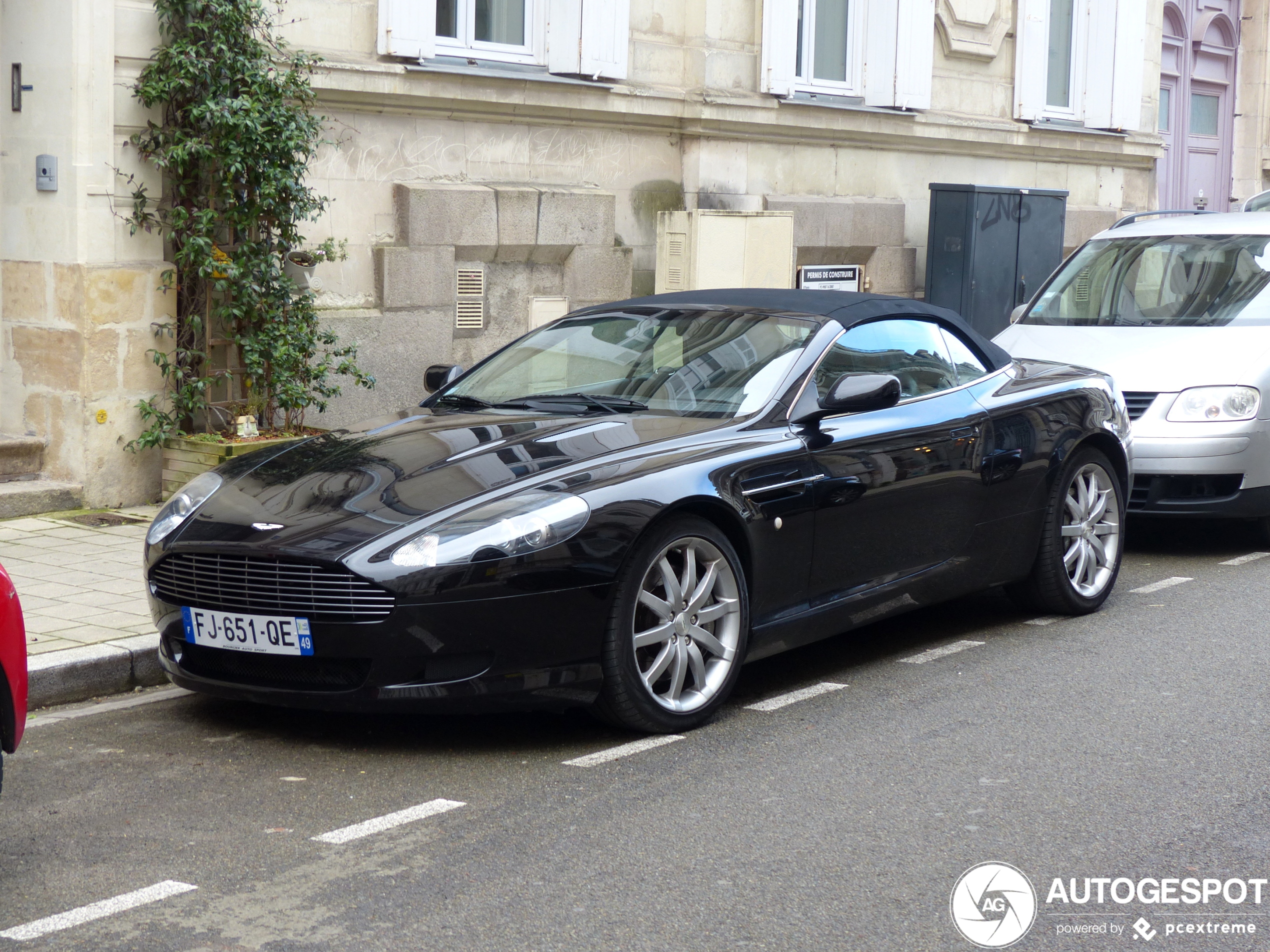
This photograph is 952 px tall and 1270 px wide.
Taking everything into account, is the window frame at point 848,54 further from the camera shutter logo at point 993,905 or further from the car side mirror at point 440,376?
the camera shutter logo at point 993,905

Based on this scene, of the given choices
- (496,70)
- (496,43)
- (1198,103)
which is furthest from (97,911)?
(1198,103)

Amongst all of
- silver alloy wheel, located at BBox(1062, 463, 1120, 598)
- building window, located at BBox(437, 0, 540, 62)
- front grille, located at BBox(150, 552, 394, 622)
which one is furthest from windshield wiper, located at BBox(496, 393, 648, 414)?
building window, located at BBox(437, 0, 540, 62)

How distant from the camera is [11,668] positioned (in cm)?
405

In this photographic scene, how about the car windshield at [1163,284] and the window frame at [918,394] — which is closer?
the window frame at [918,394]

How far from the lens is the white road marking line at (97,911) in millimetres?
3723

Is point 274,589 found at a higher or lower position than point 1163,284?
lower

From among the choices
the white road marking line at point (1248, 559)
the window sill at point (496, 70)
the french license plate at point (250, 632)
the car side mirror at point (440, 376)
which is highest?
the window sill at point (496, 70)

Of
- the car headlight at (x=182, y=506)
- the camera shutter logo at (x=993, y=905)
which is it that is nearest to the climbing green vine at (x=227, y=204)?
the car headlight at (x=182, y=506)

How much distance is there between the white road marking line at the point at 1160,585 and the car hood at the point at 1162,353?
1.07m

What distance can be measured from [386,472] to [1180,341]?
558 cm

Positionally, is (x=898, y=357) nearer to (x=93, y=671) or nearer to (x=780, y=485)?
(x=780, y=485)

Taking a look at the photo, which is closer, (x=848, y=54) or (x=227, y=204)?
(x=227, y=204)

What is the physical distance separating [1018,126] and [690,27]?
4742 mm

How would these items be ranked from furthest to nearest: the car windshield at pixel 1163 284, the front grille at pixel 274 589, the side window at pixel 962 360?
the car windshield at pixel 1163 284, the side window at pixel 962 360, the front grille at pixel 274 589
